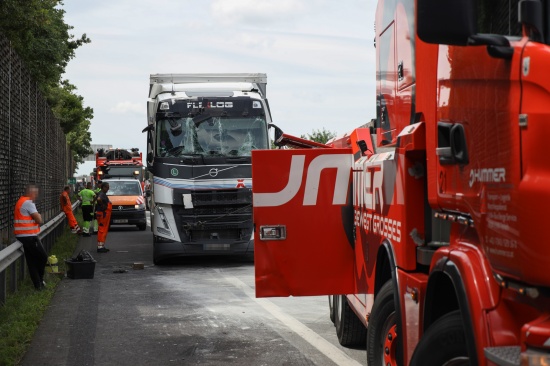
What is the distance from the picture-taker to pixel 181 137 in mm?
18016

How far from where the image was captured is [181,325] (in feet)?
34.7

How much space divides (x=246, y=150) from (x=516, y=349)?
48.8 feet

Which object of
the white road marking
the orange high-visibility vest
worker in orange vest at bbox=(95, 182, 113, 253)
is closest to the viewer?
the white road marking

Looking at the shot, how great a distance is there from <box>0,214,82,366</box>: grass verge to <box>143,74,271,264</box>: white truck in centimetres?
287

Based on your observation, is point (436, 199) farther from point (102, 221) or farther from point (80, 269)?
point (102, 221)

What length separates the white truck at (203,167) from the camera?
702 inches

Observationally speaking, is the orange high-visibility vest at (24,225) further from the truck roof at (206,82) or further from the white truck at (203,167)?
the truck roof at (206,82)

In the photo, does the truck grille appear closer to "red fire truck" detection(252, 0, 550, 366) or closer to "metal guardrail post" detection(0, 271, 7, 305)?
"metal guardrail post" detection(0, 271, 7, 305)

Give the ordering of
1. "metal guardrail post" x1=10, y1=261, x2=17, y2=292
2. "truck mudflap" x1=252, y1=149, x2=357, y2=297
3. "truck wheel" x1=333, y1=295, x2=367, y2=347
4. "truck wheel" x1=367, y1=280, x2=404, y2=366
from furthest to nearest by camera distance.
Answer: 1. "metal guardrail post" x1=10, y1=261, x2=17, y2=292
2. "truck wheel" x1=333, y1=295, x2=367, y2=347
3. "truck mudflap" x1=252, y1=149, x2=357, y2=297
4. "truck wheel" x1=367, y1=280, x2=404, y2=366

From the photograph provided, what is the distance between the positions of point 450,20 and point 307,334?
650 cm

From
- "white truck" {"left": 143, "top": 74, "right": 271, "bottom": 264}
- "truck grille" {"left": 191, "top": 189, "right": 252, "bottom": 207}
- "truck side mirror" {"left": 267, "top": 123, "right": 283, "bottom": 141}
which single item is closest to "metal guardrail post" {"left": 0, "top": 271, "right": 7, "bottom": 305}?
"white truck" {"left": 143, "top": 74, "right": 271, "bottom": 264}

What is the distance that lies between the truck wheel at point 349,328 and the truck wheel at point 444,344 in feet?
14.0

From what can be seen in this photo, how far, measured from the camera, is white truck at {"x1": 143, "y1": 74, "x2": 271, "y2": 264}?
17.8 m

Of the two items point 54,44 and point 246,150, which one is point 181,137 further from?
point 54,44
